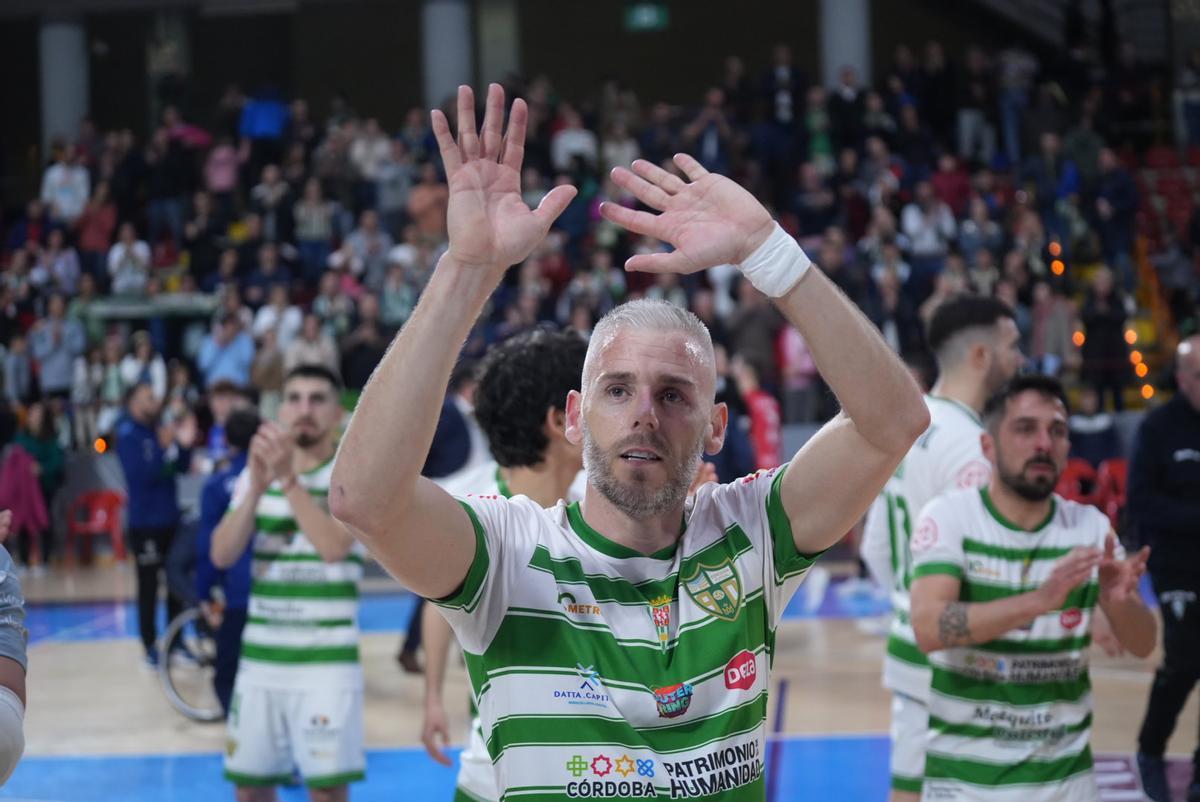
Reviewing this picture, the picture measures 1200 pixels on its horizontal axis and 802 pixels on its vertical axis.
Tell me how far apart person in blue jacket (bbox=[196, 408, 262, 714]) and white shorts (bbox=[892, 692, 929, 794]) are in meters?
3.52

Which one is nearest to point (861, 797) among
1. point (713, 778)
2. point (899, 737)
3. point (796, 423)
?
point (899, 737)

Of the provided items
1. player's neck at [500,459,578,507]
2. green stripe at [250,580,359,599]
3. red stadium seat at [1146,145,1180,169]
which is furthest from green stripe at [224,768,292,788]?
red stadium seat at [1146,145,1180,169]

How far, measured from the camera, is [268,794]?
5.87 meters

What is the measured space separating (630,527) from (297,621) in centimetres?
334

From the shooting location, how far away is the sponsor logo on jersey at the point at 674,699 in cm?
278

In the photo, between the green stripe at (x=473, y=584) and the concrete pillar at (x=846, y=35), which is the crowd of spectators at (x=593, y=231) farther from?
the green stripe at (x=473, y=584)

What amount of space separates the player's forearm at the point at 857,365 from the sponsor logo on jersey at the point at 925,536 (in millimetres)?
1969

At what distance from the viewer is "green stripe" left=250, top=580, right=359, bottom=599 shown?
603 centimetres

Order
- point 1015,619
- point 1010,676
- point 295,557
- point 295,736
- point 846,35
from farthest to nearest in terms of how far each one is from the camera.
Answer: point 846,35, point 295,557, point 295,736, point 1010,676, point 1015,619

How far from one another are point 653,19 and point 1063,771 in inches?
906

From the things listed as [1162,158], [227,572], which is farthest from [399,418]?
[1162,158]

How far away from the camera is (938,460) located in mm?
5770

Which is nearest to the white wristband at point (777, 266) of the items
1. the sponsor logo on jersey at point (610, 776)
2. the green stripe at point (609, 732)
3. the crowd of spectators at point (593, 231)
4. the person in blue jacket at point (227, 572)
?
the green stripe at point (609, 732)

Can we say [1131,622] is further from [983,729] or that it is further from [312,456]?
[312,456]
